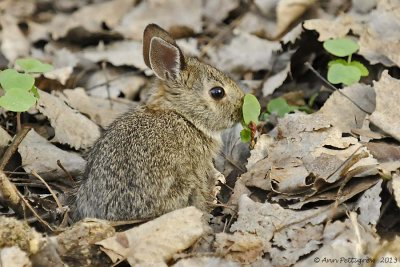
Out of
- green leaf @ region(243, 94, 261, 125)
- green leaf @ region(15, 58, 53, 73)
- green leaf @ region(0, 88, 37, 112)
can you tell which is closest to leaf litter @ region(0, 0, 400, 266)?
green leaf @ region(243, 94, 261, 125)

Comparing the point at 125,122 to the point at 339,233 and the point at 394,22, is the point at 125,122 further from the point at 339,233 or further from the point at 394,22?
the point at 394,22

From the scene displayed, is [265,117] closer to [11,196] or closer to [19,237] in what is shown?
[11,196]

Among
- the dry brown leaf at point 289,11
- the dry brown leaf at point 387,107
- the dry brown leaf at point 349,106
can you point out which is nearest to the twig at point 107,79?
the dry brown leaf at point 289,11

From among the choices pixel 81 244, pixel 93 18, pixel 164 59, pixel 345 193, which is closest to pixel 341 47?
pixel 164 59

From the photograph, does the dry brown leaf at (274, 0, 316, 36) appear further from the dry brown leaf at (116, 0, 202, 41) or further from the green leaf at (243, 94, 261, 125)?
the green leaf at (243, 94, 261, 125)

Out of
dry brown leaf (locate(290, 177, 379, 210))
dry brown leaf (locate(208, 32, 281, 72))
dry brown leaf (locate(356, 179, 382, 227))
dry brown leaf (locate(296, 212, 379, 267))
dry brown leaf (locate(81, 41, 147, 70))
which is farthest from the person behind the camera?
dry brown leaf (locate(81, 41, 147, 70))

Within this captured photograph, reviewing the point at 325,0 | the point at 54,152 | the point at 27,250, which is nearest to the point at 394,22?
the point at 325,0
